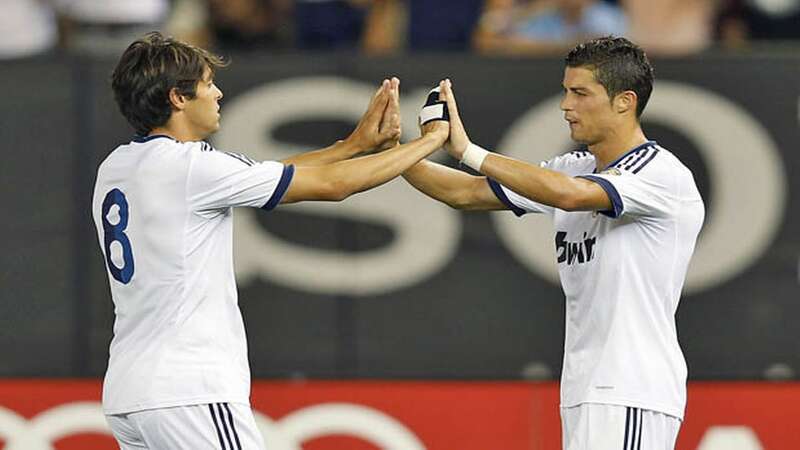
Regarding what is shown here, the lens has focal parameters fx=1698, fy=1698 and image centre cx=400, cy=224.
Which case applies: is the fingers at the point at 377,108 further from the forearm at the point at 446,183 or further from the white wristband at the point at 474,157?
the white wristband at the point at 474,157

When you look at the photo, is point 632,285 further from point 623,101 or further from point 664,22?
point 664,22

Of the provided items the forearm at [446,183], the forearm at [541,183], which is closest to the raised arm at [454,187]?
the forearm at [446,183]

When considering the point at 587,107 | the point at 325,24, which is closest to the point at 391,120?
the point at 587,107

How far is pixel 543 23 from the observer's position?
8805 mm

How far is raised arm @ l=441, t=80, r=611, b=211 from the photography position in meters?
5.70

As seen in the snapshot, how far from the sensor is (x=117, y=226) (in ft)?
18.0

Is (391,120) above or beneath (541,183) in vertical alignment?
above

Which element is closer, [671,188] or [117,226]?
[117,226]

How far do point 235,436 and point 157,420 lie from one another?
0.25 metres

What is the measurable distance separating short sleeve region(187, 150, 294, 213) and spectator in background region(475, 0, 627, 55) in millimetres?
3317

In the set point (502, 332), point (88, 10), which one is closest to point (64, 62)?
point (88, 10)

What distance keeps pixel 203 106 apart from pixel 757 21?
4291mm

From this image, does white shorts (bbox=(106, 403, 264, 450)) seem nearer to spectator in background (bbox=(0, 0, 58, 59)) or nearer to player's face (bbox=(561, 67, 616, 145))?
player's face (bbox=(561, 67, 616, 145))

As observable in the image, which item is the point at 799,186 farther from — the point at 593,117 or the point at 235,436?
the point at 235,436
